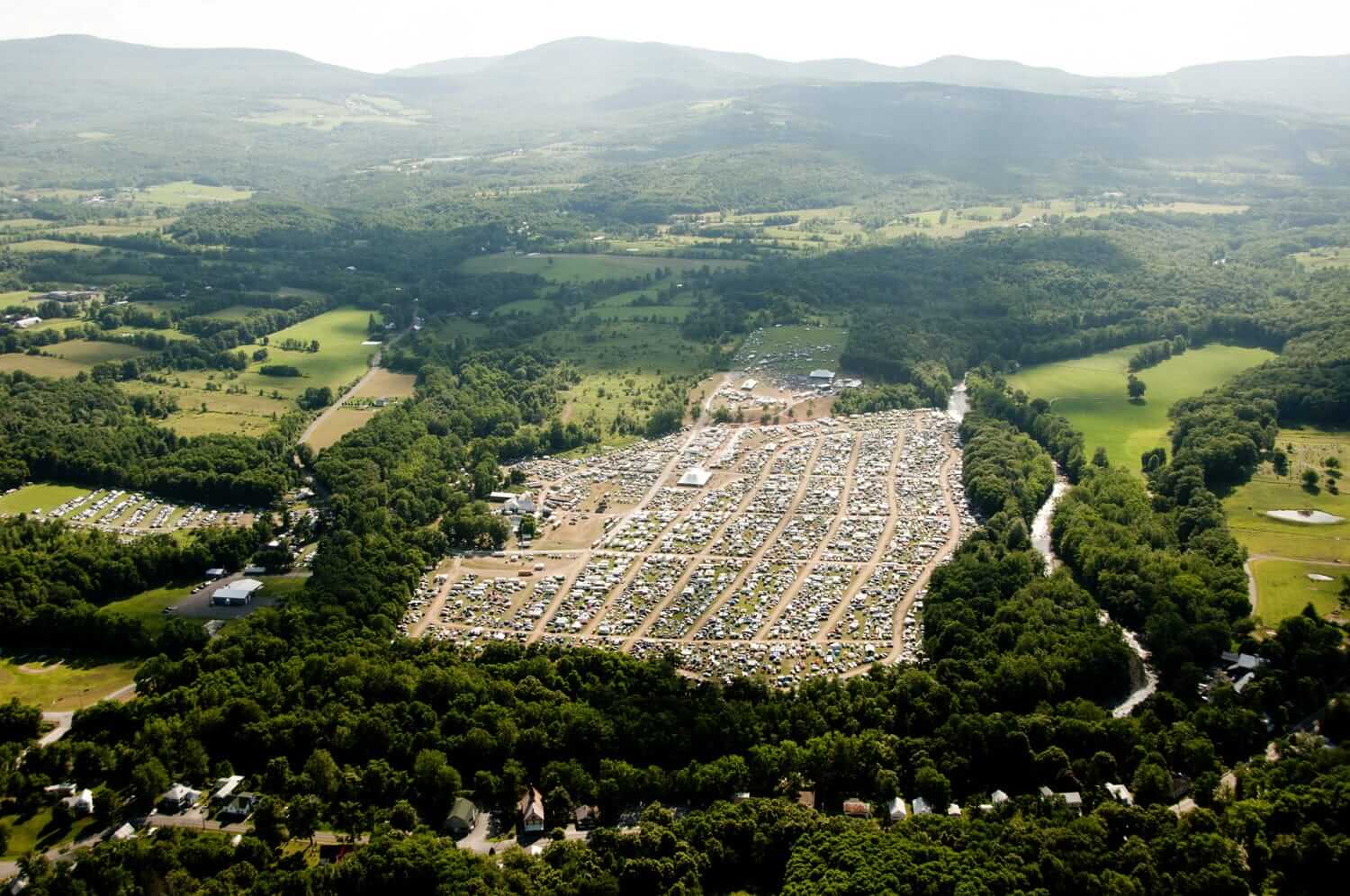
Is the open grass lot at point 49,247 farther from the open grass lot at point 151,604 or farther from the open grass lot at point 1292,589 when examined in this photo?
the open grass lot at point 1292,589

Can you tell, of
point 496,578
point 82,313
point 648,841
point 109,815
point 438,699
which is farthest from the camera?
point 82,313

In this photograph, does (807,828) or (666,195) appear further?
(666,195)

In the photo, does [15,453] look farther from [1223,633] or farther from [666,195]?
[666,195]

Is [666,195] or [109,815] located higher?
[666,195]

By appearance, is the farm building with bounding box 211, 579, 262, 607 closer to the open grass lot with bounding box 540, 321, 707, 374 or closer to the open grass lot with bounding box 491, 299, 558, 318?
the open grass lot with bounding box 540, 321, 707, 374

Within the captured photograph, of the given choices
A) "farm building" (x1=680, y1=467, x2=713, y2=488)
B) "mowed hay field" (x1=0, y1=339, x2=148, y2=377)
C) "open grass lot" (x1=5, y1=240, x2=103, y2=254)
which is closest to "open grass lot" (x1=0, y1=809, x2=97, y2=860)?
"farm building" (x1=680, y1=467, x2=713, y2=488)

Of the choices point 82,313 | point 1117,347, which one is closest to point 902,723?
point 1117,347
